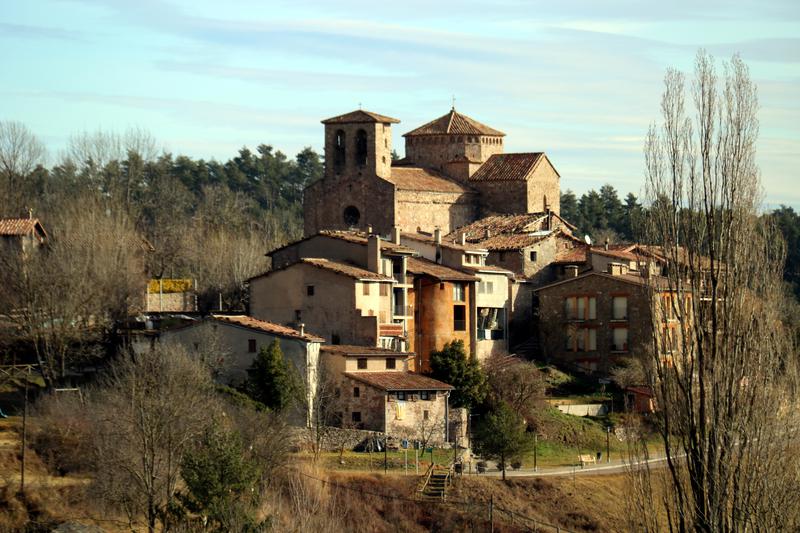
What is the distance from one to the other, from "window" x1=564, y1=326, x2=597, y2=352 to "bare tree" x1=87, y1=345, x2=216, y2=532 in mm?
19612

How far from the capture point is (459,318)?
61.9 meters

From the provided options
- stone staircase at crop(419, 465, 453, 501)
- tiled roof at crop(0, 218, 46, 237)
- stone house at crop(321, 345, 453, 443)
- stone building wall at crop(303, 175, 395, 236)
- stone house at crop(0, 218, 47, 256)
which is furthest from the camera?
stone building wall at crop(303, 175, 395, 236)

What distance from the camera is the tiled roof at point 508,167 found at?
260 ft

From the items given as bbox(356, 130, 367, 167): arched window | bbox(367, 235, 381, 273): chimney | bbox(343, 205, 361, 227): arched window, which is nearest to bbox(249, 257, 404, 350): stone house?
bbox(367, 235, 381, 273): chimney

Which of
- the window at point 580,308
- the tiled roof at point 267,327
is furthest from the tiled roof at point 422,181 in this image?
the tiled roof at point 267,327

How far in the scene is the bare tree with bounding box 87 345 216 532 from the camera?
145ft

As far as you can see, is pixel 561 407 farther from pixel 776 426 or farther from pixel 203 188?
pixel 203 188

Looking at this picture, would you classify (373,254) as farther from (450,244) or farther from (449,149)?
(449,149)

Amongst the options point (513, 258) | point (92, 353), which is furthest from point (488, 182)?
point (92, 353)

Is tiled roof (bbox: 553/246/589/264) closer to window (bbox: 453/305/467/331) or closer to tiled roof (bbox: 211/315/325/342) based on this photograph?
window (bbox: 453/305/467/331)

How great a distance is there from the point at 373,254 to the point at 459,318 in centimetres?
511

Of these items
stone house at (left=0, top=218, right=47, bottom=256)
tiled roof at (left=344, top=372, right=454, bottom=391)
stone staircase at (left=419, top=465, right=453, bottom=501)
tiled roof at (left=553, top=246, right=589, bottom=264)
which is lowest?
stone staircase at (left=419, top=465, right=453, bottom=501)

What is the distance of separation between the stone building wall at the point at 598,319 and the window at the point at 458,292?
5.10 metres

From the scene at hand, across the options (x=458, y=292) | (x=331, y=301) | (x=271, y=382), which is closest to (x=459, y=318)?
(x=458, y=292)
